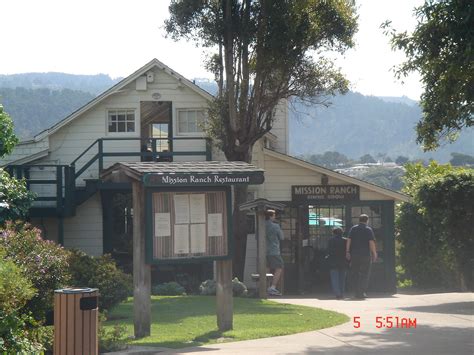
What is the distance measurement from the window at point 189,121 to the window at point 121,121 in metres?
1.36

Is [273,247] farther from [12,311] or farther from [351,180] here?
[12,311]

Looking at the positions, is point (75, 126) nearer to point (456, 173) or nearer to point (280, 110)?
point (280, 110)

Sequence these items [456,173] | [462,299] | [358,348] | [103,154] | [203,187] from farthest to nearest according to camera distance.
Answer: [103,154], [456,173], [462,299], [203,187], [358,348]

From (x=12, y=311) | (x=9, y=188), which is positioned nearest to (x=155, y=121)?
(x=9, y=188)

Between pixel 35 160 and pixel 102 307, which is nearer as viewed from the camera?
pixel 102 307

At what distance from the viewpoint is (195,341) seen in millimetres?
12055

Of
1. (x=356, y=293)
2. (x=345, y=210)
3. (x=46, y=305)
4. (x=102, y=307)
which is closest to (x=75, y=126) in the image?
(x=345, y=210)

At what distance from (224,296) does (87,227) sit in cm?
1289

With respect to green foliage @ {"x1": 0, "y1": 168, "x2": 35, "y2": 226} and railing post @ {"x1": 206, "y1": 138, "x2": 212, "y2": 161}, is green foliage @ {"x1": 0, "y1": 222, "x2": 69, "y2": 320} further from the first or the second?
railing post @ {"x1": 206, "y1": 138, "x2": 212, "y2": 161}

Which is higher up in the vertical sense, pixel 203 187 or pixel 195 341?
pixel 203 187

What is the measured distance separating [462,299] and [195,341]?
7662 mm

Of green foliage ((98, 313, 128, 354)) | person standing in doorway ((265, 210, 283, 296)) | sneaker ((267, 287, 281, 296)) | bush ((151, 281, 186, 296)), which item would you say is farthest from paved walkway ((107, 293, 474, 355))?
bush ((151, 281, 186, 296))

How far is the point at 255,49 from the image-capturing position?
71.2ft
